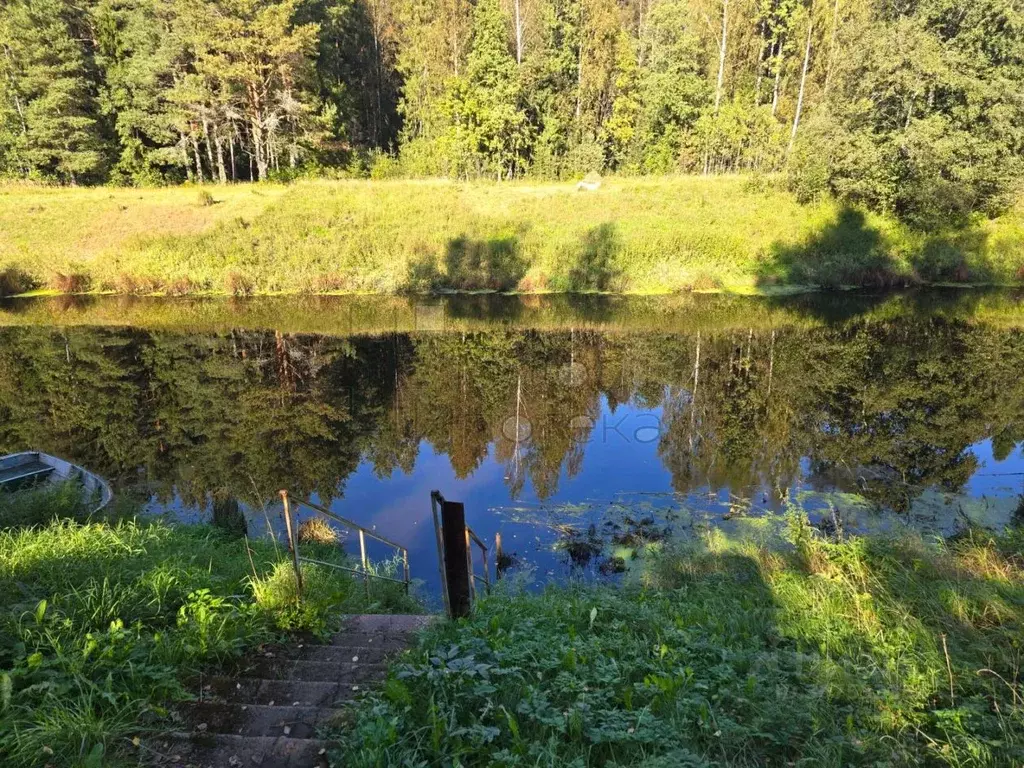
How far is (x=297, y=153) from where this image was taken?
38219 mm

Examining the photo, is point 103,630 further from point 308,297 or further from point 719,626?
point 308,297

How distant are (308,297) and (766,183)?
938 inches

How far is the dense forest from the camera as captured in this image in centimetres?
3484

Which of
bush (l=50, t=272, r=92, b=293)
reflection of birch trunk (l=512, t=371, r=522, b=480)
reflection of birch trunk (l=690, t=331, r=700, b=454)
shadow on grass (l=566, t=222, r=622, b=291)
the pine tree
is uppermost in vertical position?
the pine tree

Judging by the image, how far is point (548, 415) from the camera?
12.7 metres

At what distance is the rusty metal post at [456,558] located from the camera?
157 inches

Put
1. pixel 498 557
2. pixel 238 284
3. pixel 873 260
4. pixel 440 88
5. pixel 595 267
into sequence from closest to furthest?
pixel 498 557
pixel 238 284
pixel 595 267
pixel 873 260
pixel 440 88

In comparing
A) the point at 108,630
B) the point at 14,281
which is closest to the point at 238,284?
the point at 14,281

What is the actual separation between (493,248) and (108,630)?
23.9 meters

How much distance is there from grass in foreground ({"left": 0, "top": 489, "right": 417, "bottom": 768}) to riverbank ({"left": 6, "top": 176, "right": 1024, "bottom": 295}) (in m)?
21.2

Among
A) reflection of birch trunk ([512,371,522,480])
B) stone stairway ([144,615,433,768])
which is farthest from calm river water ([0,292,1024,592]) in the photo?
stone stairway ([144,615,433,768])

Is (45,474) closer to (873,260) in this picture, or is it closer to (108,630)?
(108,630)

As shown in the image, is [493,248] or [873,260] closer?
[873,260]

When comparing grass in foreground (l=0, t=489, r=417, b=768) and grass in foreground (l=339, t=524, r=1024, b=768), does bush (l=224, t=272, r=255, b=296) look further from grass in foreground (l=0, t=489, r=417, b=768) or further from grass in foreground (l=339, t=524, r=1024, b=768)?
grass in foreground (l=339, t=524, r=1024, b=768)
